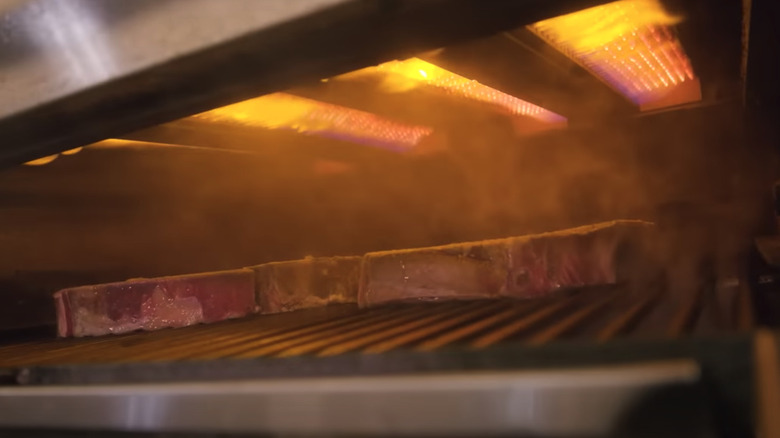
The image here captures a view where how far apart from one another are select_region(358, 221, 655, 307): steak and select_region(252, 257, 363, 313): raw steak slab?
1.08ft

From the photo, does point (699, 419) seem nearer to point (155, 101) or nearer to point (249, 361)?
point (249, 361)

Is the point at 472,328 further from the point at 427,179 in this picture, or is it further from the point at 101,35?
the point at 427,179

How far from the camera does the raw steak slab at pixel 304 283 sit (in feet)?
6.03

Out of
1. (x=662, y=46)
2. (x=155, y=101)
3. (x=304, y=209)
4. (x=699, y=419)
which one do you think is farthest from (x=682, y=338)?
(x=304, y=209)

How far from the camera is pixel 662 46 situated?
1575mm

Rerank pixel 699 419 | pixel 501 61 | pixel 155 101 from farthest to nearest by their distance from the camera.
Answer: pixel 501 61, pixel 155 101, pixel 699 419

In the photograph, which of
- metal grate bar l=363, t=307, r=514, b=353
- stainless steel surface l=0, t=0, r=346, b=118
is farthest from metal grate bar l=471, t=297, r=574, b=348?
stainless steel surface l=0, t=0, r=346, b=118

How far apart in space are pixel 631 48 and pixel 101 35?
1178 millimetres

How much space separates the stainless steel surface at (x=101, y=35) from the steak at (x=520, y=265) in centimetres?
83

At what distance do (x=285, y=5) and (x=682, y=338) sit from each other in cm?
61

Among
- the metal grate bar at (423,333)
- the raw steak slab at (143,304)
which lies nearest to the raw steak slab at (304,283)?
the raw steak slab at (143,304)

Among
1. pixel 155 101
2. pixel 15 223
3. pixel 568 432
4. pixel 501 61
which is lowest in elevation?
pixel 568 432

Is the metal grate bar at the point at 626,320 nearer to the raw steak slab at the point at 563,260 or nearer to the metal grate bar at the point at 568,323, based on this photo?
the metal grate bar at the point at 568,323

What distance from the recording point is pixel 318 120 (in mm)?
1974
